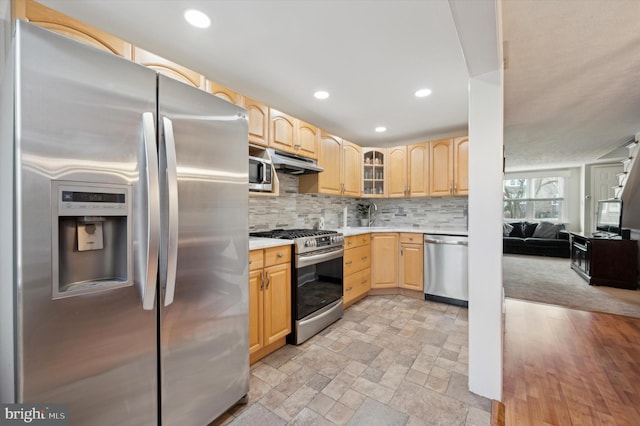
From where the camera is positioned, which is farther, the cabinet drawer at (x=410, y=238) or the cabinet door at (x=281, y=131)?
the cabinet drawer at (x=410, y=238)

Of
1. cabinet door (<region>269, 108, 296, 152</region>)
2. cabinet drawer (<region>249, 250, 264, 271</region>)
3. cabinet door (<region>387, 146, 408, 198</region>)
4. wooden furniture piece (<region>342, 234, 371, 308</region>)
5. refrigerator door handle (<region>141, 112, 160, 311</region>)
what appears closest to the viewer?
refrigerator door handle (<region>141, 112, 160, 311</region>)

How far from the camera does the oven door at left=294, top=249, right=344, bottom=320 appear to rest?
2346 mm

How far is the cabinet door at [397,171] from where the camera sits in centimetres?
397

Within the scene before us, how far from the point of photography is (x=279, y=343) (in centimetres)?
228

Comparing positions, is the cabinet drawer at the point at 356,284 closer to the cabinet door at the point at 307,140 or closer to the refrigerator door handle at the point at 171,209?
the cabinet door at the point at 307,140

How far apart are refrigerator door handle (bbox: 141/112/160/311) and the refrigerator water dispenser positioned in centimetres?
7

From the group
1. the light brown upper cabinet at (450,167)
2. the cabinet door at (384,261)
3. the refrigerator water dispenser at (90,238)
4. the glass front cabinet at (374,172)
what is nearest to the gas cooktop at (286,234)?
the cabinet door at (384,261)

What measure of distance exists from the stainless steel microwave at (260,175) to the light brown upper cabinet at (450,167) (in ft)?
8.13

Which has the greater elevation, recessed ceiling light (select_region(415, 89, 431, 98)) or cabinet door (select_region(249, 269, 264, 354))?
recessed ceiling light (select_region(415, 89, 431, 98))

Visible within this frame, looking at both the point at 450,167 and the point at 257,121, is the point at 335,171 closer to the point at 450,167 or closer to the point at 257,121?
the point at 257,121

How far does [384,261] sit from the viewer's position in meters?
3.63

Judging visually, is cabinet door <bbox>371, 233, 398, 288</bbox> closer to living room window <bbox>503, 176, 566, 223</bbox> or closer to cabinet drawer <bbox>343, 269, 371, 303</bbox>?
cabinet drawer <bbox>343, 269, 371, 303</bbox>

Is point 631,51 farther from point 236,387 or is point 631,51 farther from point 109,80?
point 236,387

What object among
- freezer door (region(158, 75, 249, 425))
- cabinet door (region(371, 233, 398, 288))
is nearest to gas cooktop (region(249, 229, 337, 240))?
freezer door (region(158, 75, 249, 425))
